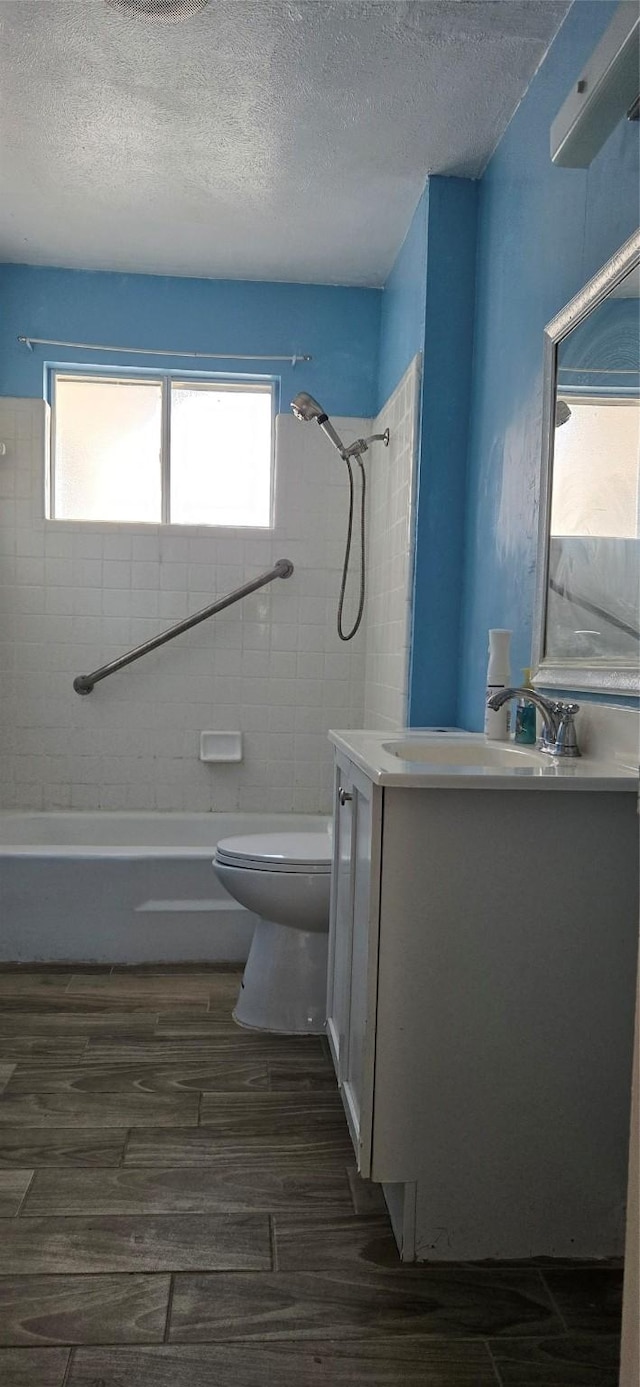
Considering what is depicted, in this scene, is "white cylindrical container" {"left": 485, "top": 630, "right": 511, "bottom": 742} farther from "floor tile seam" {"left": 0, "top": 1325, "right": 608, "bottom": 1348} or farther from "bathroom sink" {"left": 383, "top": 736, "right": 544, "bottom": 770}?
"floor tile seam" {"left": 0, "top": 1325, "right": 608, "bottom": 1348}

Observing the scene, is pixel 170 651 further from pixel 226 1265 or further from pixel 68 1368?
pixel 68 1368

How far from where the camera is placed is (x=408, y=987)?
1.58 metres

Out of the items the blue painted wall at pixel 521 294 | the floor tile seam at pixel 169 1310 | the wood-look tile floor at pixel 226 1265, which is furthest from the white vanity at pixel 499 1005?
the blue painted wall at pixel 521 294

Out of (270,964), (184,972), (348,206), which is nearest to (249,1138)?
(270,964)

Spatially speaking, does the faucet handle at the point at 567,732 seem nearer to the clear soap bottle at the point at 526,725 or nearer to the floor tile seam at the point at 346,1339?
the clear soap bottle at the point at 526,725

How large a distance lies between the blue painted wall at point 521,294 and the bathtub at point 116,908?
37.9 inches

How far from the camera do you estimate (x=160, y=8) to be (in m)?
2.13

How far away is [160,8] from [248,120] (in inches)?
20.1

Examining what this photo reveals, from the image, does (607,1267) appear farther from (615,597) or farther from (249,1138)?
(615,597)

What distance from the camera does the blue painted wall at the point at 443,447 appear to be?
290 centimetres

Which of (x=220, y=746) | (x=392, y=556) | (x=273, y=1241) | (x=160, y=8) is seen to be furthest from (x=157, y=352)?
(x=273, y=1241)

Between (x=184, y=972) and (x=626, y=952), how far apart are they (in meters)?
1.80

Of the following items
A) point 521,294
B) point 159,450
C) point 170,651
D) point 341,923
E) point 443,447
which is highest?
point 521,294

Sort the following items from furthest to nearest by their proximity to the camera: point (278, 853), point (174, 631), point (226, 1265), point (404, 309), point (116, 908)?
point (174, 631) → point (404, 309) → point (116, 908) → point (278, 853) → point (226, 1265)
